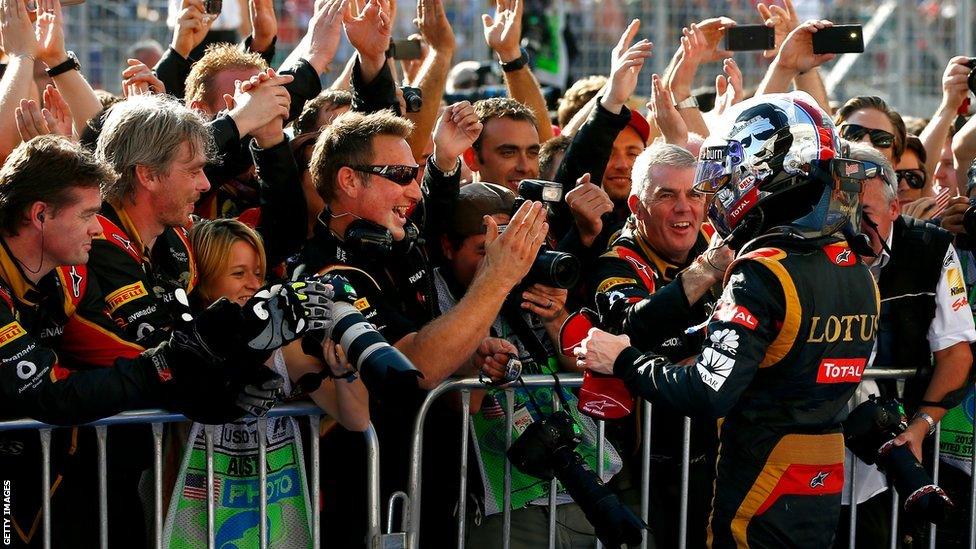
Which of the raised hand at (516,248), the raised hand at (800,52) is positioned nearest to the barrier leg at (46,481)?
the raised hand at (516,248)

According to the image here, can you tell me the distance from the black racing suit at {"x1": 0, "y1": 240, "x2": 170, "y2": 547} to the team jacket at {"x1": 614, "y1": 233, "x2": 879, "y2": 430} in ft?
4.89

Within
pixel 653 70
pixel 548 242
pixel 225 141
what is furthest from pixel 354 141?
pixel 653 70

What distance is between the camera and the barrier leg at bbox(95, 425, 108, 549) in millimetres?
4035

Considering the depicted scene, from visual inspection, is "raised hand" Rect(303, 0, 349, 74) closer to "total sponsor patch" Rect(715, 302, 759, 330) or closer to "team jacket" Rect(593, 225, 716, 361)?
"team jacket" Rect(593, 225, 716, 361)

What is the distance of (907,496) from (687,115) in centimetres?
277

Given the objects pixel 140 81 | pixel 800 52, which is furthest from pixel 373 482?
pixel 800 52

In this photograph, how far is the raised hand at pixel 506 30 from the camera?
6.59 metres

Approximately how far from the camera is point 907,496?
4402mm

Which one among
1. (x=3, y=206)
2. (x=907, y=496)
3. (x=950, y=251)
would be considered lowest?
(x=907, y=496)

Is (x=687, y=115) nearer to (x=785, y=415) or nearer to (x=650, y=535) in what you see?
(x=650, y=535)

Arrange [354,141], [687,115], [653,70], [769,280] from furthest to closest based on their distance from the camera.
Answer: [653,70] < [687,115] < [354,141] < [769,280]

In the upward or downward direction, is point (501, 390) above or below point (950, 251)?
below

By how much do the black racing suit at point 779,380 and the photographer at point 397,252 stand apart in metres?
0.60

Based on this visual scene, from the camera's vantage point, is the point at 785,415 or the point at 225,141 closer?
the point at 785,415
